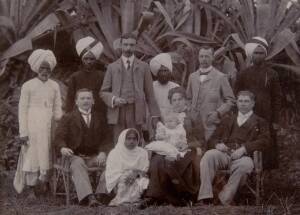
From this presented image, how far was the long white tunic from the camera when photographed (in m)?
4.78

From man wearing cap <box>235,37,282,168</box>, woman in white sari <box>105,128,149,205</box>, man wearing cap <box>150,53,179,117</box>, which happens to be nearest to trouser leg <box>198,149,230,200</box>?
woman in white sari <box>105,128,149,205</box>

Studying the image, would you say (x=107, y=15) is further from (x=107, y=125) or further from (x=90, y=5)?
(x=107, y=125)

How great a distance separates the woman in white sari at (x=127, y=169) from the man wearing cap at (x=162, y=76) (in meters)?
0.55

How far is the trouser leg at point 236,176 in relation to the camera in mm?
4450

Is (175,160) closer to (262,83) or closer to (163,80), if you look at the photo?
(163,80)

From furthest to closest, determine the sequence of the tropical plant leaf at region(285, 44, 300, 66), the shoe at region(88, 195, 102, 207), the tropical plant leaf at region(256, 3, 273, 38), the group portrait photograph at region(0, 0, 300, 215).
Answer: the tropical plant leaf at region(256, 3, 273, 38) → the tropical plant leaf at region(285, 44, 300, 66) → the group portrait photograph at region(0, 0, 300, 215) → the shoe at region(88, 195, 102, 207)

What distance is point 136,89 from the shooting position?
15.8 feet

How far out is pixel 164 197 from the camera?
176 inches

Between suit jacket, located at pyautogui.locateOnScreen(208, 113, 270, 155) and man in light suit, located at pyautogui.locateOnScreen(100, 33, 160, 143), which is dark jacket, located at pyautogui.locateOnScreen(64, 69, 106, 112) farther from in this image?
suit jacket, located at pyautogui.locateOnScreen(208, 113, 270, 155)

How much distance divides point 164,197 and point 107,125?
2.53 feet

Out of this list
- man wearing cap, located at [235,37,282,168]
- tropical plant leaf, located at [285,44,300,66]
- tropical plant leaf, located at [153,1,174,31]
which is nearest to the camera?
A: man wearing cap, located at [235,37,282,168]

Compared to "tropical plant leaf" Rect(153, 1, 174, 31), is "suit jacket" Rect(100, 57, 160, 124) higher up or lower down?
lower down

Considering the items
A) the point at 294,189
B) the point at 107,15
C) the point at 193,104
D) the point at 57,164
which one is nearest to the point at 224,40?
the point at 193,104

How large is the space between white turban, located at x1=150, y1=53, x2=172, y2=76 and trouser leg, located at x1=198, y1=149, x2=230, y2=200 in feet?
2.88
